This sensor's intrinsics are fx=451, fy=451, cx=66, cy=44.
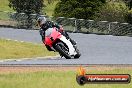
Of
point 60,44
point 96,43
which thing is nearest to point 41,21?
point 60,44

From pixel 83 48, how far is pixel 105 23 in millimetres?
13402

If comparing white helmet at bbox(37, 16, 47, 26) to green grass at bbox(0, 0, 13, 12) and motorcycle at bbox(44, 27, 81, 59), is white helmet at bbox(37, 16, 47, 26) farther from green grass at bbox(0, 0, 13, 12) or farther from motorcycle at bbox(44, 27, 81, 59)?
green grass at bbox(0, 0, 13, 12)

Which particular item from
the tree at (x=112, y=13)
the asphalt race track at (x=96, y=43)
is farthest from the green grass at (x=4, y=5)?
the asphalt race track at (x=96, y=43)

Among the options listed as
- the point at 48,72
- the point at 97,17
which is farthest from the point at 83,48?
the point at 48,72

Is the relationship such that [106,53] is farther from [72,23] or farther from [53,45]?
[53,45]

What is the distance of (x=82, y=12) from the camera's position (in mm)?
57156

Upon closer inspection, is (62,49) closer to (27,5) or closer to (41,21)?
(41,21)

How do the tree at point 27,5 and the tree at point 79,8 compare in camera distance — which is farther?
the tree at point 79,8

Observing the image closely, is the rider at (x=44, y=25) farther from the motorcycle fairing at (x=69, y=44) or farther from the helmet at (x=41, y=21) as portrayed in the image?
the motorcycle fairing at (x=69, y=44)

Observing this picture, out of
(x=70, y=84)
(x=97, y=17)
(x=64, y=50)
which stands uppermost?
(x=64, y=50)

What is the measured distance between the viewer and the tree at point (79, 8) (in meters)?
50.7

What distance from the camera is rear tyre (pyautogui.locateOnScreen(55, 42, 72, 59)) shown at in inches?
352

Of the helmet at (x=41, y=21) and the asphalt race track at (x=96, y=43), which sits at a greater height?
the helmet at (x=41, y=21)

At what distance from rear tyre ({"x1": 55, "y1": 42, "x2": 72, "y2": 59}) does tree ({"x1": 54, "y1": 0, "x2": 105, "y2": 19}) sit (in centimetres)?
3982
